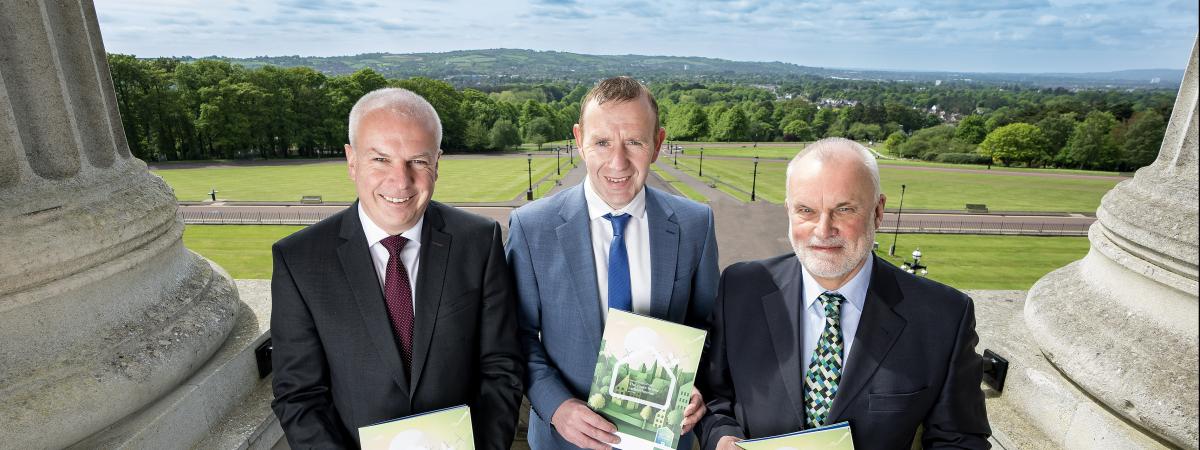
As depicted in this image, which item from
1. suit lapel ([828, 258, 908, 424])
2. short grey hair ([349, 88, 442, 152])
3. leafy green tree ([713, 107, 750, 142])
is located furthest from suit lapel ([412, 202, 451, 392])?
leafy green tree ([713, 107, 750, 142])

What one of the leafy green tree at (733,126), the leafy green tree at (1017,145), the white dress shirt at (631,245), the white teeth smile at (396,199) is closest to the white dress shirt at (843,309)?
the white dress shirt at (631,245)

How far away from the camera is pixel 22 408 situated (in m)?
3.68

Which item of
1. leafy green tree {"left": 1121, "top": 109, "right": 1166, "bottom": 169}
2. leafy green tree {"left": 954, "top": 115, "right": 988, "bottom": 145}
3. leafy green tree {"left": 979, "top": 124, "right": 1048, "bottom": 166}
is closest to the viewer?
leafy green tree {"left": 1121, "top": 109, "right": 1166, "bottom": 169}

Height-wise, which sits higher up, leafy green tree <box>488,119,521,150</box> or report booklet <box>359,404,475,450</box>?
report booklet <box>359,404,475,450</box>

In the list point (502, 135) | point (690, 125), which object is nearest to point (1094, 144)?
point (690, 125)

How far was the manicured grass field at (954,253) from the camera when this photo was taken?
28.3m

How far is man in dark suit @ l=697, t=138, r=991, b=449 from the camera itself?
9.52 feet

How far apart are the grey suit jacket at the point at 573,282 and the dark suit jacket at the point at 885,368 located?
67cm

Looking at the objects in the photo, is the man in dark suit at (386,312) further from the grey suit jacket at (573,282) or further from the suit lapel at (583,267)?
the suit lapel at (583,267)

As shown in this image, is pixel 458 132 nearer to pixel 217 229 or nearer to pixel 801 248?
pixel 217 229

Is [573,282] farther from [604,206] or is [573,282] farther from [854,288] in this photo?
[854,288]

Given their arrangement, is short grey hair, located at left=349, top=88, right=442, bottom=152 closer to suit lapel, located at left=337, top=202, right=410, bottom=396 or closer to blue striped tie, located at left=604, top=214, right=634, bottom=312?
suit lapel, located at left=337, top=202, right=410, bottom=396

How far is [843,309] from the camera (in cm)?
319

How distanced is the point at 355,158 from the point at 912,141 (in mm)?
110442
